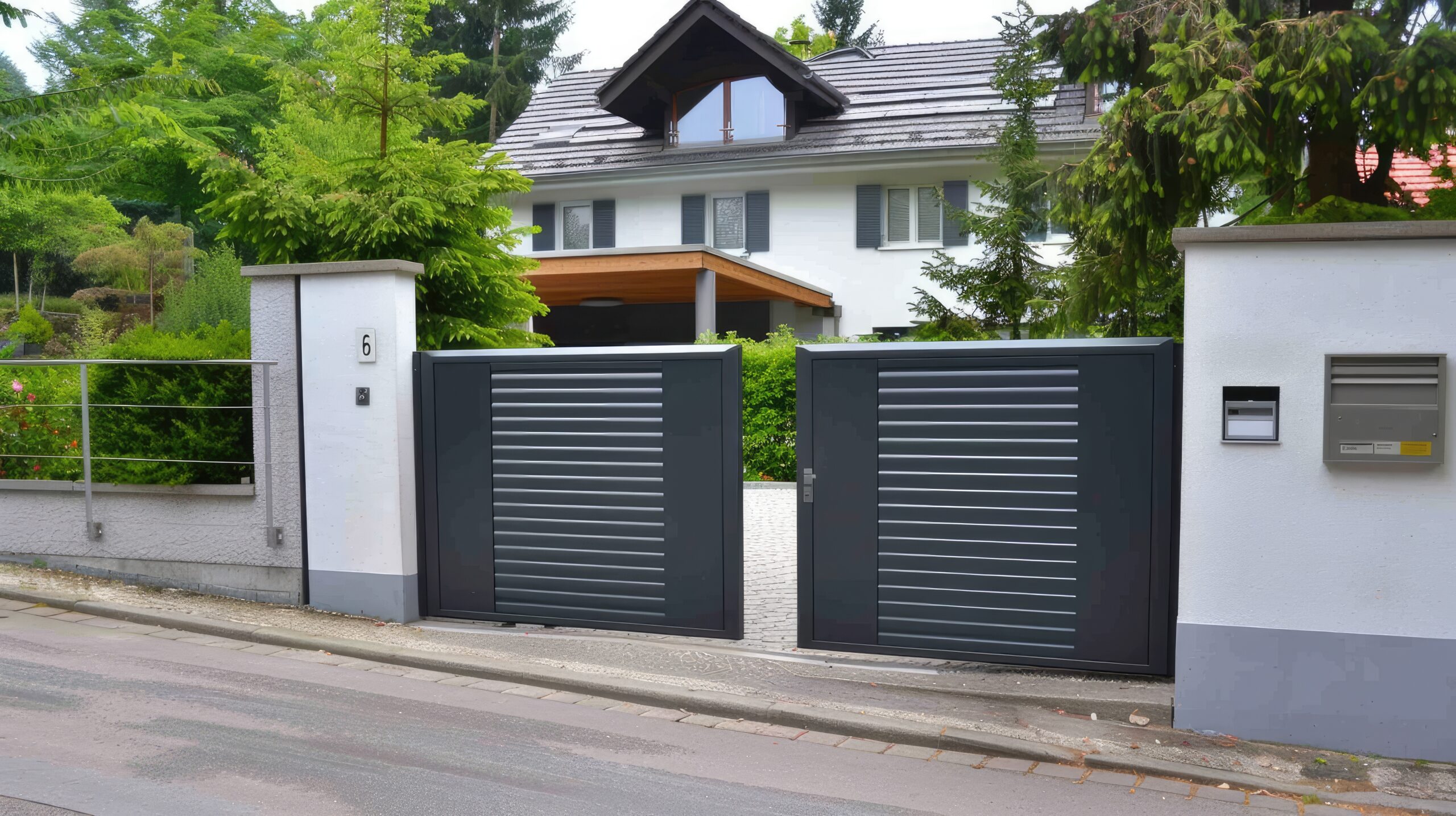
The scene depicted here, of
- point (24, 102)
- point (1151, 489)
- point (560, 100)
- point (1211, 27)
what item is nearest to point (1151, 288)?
point (1211, 27)

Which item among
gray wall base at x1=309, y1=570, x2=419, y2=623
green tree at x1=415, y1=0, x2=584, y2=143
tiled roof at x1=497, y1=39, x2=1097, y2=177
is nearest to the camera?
gray wall base at x1=309, y1=570, x2=419, y2=623

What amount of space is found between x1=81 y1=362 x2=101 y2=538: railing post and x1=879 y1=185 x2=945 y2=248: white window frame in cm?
1750

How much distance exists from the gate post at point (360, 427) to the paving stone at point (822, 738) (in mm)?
3196

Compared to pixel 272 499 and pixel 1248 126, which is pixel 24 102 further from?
pixel 1248 126

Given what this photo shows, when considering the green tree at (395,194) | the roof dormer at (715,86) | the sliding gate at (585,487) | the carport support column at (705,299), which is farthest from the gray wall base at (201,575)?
the roof dormer at (715,86)

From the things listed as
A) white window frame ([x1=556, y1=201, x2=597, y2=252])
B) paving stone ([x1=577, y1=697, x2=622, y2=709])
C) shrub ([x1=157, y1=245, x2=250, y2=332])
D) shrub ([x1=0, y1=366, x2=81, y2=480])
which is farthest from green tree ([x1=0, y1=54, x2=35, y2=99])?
paving stone ([x1=577, y1=697, x2=622, y2=709])

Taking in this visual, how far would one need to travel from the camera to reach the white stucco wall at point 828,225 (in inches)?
912

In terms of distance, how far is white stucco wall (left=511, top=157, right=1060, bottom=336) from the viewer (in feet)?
76.0

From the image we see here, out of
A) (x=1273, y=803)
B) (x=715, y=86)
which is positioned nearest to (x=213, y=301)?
(x=715, y=86)

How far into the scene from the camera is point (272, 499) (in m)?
7.71

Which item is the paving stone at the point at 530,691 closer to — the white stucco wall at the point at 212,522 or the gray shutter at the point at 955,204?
the white stucco wall at the point at 212,522

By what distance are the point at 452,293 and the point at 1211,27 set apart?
5.60 m

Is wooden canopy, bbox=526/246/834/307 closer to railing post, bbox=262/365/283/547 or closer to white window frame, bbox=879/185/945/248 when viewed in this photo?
white window frame, bbox=879/185/945/248

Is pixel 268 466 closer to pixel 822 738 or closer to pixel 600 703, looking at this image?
pixel 600 703
